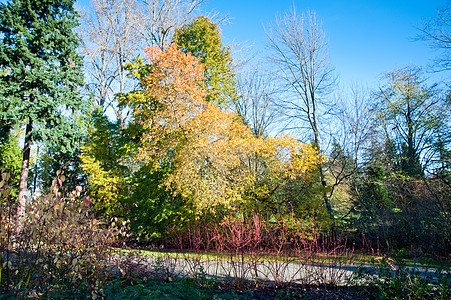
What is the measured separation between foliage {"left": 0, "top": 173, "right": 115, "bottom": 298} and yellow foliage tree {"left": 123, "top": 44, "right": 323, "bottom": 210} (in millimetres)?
6314

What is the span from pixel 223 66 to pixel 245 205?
7.70 meters

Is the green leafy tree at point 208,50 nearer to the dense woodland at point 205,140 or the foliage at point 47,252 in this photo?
the dense woodland at point 205,140

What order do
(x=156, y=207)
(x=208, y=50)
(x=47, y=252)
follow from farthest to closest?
(x=208, y=50)
(x=156, y=207)
(x=47, y=252)

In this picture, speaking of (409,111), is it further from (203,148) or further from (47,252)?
(47,252)

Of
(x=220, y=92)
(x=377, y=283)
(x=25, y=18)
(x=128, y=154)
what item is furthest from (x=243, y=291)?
(x=25, y=18)

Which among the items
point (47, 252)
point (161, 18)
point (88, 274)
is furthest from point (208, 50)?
point (47, 252)

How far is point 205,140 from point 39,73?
→ 26.9ft

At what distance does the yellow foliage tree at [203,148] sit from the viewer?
9.99 meters

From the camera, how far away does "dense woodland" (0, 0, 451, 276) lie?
10133 mm

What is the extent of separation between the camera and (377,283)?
4.03 metres

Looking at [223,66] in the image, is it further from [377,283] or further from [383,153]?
[377,283]

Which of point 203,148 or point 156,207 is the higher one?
point 203,148

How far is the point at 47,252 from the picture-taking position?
3.00 metres

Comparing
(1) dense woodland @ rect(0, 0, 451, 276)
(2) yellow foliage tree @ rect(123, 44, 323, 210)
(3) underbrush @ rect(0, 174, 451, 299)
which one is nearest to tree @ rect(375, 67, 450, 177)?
(1) dense woodland @ rect(0, 0, 451, 276)
